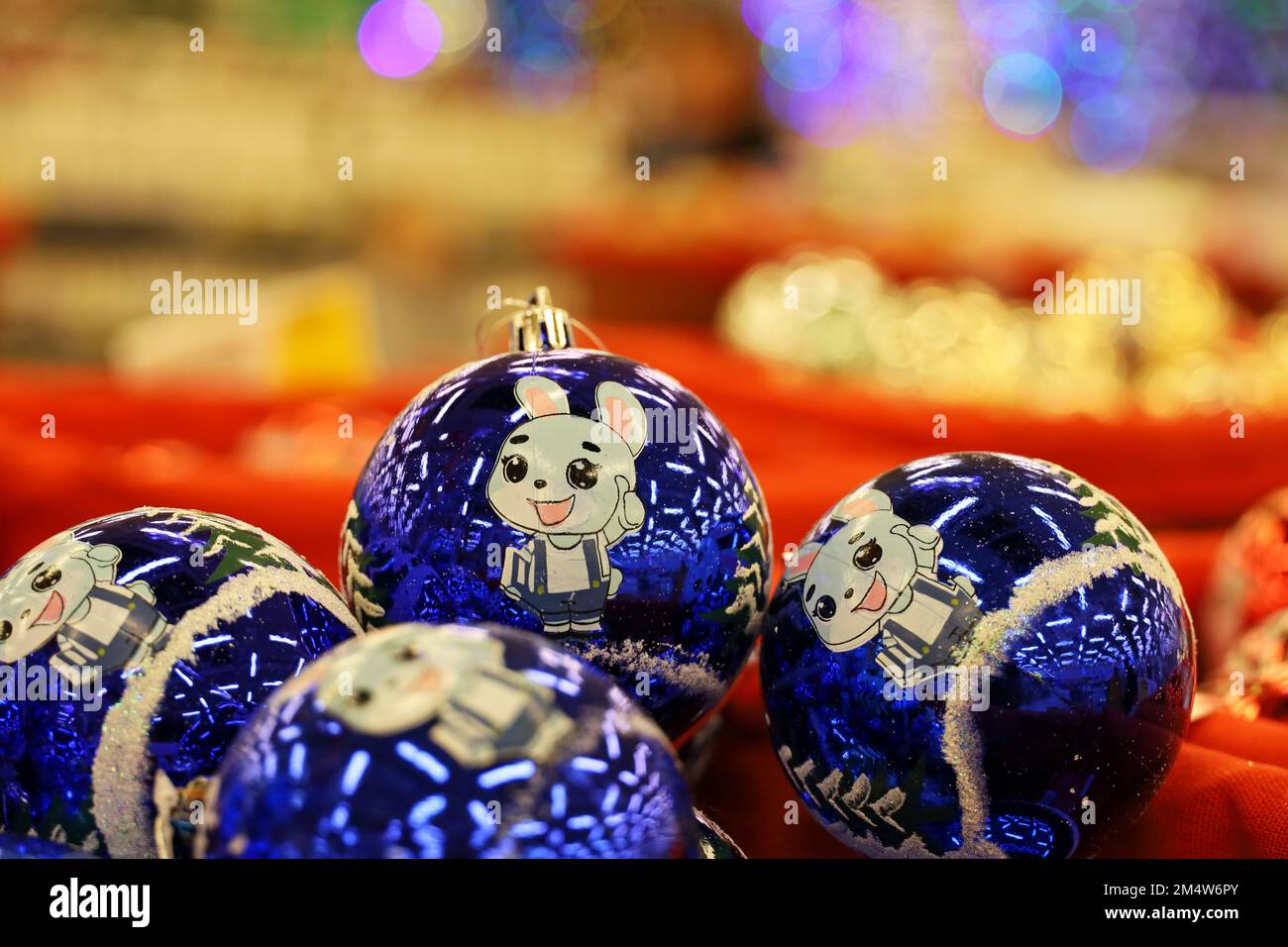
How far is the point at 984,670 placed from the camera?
86 cm

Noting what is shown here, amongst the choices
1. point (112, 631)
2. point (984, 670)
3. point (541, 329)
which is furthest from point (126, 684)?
point (984, 670)

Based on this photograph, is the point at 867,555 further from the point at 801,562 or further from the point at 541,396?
the point at 541,396

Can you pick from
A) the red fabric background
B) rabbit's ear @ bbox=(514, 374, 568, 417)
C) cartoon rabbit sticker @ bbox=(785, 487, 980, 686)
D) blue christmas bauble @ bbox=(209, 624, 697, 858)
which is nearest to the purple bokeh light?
the red fabric background

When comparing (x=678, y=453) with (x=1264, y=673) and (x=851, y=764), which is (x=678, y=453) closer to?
(x=851, y=764)

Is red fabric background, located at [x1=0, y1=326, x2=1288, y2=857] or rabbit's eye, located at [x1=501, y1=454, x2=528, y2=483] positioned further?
red fabric background, located at [x1=0, y1=326, x2=1288, y2=857]

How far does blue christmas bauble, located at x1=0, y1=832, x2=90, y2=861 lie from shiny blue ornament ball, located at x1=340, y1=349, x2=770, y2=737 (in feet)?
0.82

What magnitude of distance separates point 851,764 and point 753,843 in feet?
0.76

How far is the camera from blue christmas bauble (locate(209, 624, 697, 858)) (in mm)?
658

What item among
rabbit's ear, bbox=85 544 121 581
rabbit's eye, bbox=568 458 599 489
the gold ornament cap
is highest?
the gold ornament cap

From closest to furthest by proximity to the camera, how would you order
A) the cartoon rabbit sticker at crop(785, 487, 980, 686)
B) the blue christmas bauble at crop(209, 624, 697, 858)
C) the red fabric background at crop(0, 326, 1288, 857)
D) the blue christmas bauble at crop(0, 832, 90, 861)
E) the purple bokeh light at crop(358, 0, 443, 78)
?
the blue christmas bauble at crop(209, 624, 697, 858) < the blue christmas bauble at crop(0, 832, 90, 861) < the cartoon rabbit sticker at crop(785, 487, 980, 686) < the red fabric background at crop(0, 326, 1288, 857) < the purple bokeh light at crop(358, 0, 443, 78)

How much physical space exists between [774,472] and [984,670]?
134cm

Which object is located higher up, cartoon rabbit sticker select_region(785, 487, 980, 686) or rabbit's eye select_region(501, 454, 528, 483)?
rabbit's eye select_region(501, 454, 528, 483)

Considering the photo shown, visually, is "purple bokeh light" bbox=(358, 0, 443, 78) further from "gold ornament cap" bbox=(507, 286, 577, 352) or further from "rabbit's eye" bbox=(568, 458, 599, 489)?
"rabbit's eye" bbox=(568, 458, 599, 489)

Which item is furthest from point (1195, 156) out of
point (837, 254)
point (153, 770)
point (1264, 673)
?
point (153, 770)
